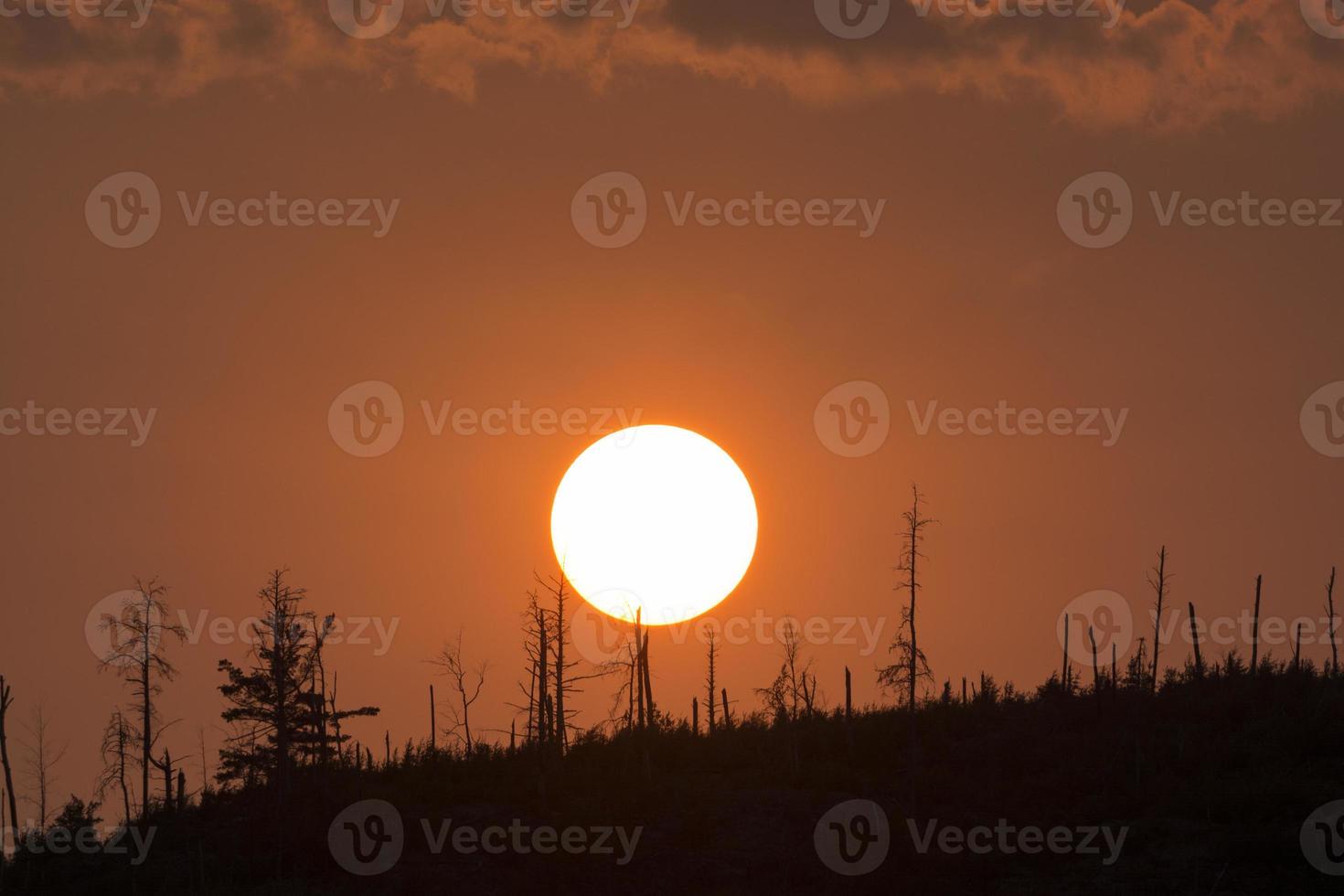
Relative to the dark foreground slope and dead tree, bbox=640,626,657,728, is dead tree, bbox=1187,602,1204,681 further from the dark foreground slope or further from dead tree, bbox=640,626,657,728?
dead tree, bbox=640,626,657,728

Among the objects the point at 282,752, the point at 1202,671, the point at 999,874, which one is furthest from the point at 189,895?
the point at 1202,671

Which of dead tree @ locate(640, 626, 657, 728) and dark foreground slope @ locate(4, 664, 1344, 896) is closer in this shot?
dark foreground slope @ locate(4, 664, 1344, 896)

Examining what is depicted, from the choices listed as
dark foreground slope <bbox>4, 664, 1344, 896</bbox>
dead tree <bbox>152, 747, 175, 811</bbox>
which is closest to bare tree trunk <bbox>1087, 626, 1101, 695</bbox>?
dark foreground slope <bbox>4, 664, 1344, 896</bbox>

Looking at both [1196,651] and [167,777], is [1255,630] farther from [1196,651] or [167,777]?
[167,777]

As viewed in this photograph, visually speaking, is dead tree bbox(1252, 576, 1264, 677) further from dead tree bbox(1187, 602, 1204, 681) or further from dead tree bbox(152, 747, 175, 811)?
dead tree bbox(152, 747, 175, 811)

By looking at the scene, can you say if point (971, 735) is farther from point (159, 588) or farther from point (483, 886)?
point (159, 588)

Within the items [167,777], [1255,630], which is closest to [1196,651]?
[1255,630]

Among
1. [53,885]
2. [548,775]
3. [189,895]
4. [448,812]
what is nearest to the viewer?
[189,895]

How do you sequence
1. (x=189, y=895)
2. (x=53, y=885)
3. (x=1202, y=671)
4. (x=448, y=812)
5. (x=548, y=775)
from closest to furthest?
(x=189, y=895) → (x=53, y=885) → (x=448, y=812) → (x=548, y=775) → (x=1202, y=671)

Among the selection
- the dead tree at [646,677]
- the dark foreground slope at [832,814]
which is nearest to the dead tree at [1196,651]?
the dark foreground slope at [832,814]

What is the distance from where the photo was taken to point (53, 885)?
4784 cm

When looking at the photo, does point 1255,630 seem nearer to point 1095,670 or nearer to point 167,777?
point 1095,670

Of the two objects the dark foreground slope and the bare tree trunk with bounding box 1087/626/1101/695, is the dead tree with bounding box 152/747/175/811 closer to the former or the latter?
the dark foreground slope

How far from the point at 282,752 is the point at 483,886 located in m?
8.87
